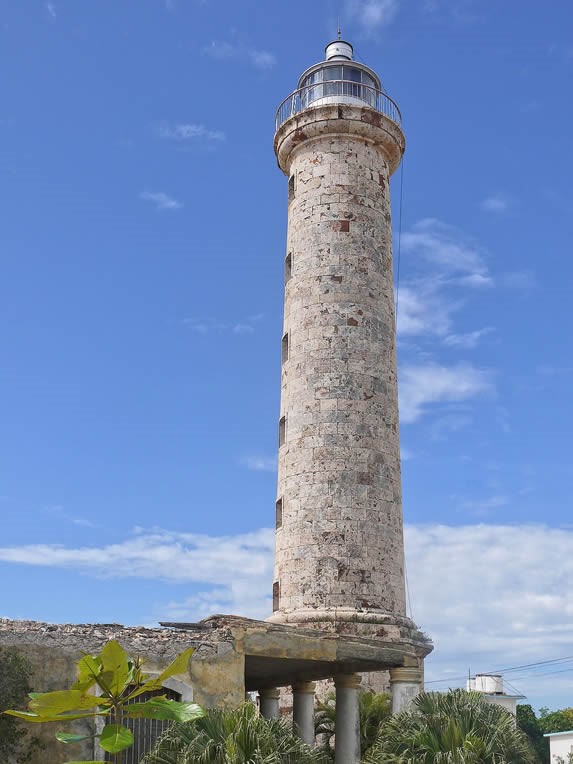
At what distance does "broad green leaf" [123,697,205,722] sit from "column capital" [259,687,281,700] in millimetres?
13960

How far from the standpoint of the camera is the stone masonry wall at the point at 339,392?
2327 centimetres

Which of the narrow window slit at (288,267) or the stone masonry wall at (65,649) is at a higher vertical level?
the narrow window slit at (288,267)

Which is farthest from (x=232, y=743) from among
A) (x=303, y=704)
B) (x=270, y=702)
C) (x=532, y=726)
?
(x=532, y=726)

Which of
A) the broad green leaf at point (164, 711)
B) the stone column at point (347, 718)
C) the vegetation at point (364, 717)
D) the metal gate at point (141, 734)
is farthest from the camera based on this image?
the vegetation at point (364, 717)

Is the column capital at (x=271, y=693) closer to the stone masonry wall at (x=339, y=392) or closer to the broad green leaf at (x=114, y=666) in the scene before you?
the stone masonry wall at (x=339, y=392)

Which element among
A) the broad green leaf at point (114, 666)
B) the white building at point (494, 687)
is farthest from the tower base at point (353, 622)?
the white building at point (494, 687)

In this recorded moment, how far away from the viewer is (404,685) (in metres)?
20.2

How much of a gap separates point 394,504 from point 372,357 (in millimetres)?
3694

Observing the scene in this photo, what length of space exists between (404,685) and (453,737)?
21.4 feet

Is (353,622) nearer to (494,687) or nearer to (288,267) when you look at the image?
(288,267)

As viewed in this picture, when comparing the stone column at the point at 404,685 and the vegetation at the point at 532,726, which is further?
the vegetation at the point at 532,726

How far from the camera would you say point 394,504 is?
24.3 metres

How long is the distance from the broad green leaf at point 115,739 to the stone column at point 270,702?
1460 centimetres

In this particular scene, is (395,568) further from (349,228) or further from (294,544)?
(349,228)
